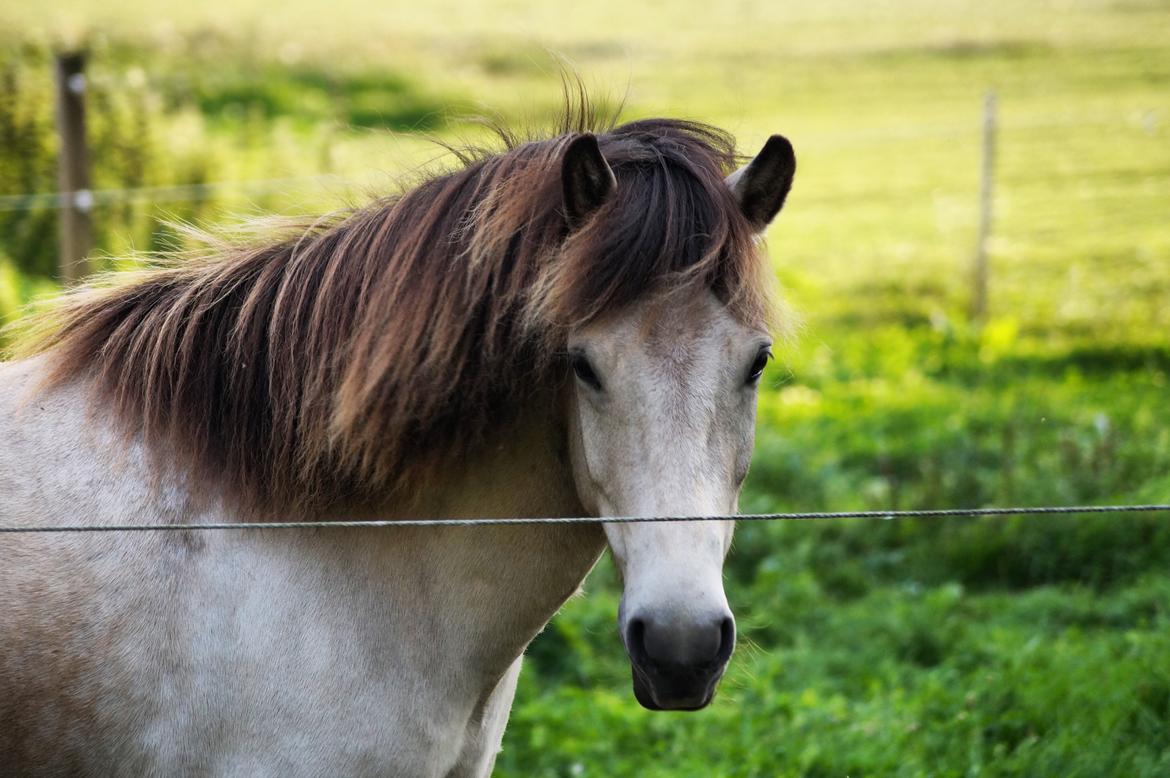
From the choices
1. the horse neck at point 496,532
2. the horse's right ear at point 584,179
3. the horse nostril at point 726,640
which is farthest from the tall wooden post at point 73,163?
the horse nostril at point 726,640

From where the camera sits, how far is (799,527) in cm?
566

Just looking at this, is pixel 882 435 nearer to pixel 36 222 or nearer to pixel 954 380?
pixel 954 380

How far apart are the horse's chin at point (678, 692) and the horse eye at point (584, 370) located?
561 mm

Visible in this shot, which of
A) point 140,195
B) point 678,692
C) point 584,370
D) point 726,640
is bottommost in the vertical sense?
point 140,195

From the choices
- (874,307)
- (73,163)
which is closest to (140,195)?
(73,163)

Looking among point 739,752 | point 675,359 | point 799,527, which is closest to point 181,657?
point 675,359

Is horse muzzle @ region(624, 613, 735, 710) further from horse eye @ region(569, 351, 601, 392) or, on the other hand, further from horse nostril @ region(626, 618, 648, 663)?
horse eye @ region(569, 351, 601, 392)

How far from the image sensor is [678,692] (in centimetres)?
202

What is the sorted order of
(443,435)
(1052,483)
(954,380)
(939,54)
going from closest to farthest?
1. (443,435)
2. (1052,483)
3. (954,380)
4. (939,54)

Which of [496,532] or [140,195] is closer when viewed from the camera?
[496,532]

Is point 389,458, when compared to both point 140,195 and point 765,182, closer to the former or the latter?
point 765,182

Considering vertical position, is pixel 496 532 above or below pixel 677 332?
below

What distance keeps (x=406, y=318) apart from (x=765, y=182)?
2.70ft

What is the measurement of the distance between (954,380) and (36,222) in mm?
6417
